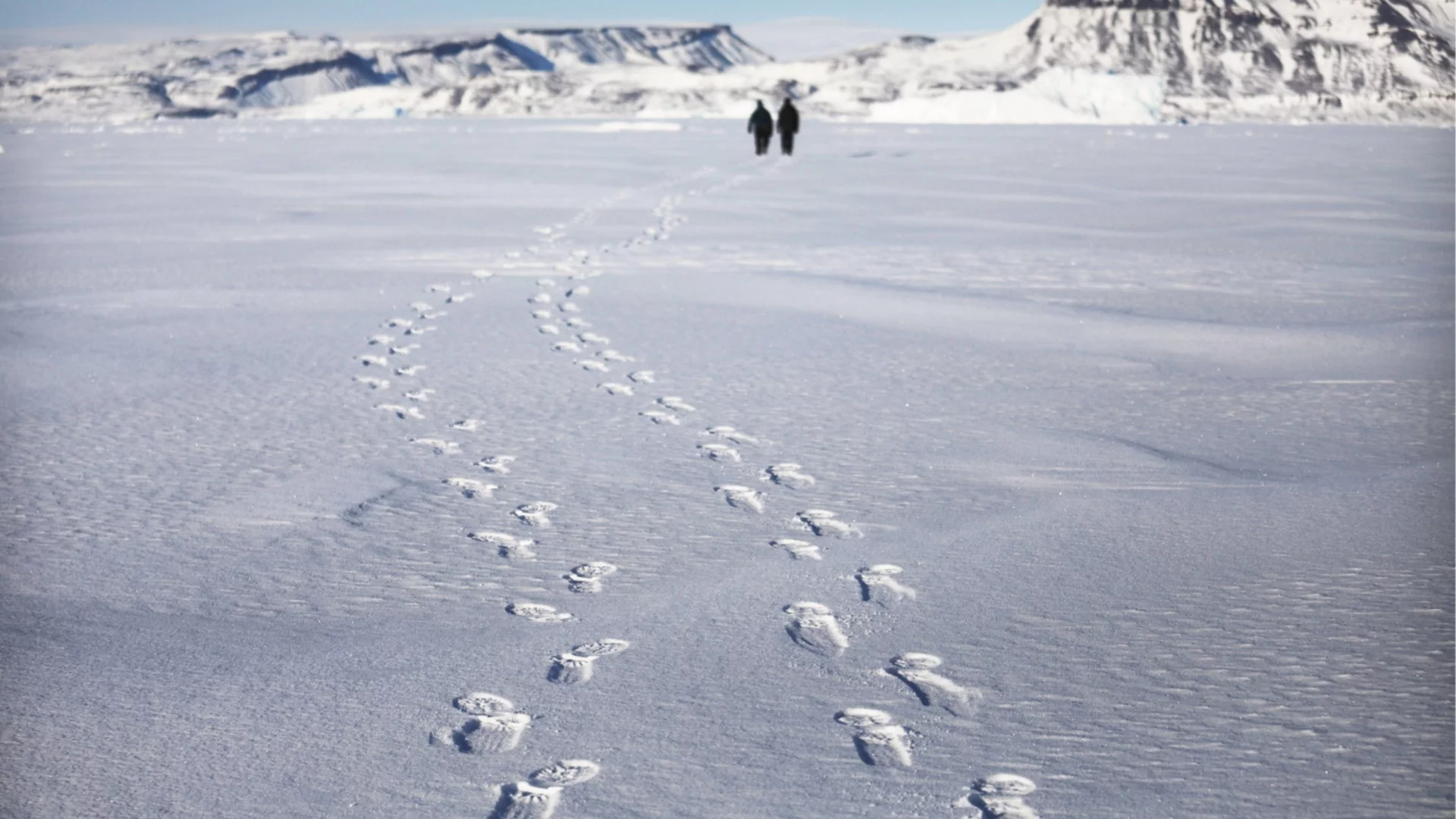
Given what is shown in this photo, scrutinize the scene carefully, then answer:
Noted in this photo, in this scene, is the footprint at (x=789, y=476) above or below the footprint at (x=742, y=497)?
below

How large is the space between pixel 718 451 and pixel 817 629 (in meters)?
1.73

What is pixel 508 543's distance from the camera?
3805mm

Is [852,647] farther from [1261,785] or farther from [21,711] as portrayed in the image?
[21,711]

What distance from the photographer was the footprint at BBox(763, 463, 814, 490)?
4418 mm

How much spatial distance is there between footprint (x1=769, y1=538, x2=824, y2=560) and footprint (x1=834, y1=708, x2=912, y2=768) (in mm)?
1000

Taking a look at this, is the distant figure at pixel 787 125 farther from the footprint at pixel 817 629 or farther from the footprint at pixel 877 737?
the footprint at pixel 877 737

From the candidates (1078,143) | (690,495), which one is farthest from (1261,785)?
(1078,143)

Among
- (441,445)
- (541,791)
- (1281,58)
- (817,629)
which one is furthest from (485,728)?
(1281,58)

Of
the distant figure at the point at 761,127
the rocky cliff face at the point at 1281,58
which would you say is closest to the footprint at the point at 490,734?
the distant figure at the point at 761,127

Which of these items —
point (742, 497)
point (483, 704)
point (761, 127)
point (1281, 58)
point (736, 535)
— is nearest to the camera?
point (483, 704)

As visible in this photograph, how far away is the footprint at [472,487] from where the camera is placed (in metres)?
4.30

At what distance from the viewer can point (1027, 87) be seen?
299ft

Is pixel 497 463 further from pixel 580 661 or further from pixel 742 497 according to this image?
pixel 580 661

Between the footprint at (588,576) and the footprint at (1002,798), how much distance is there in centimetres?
129
